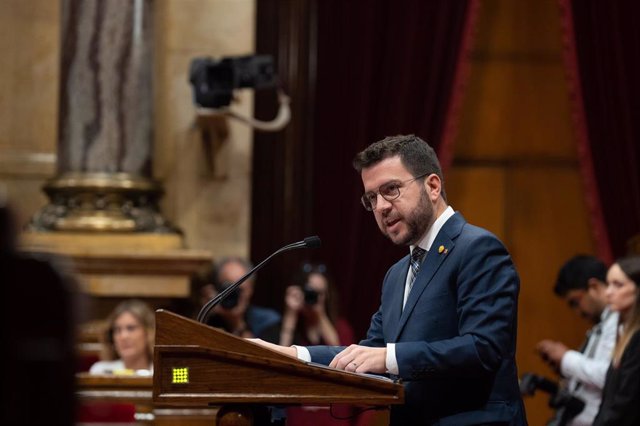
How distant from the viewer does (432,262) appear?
344 cm

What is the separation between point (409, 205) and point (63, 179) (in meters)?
3.61

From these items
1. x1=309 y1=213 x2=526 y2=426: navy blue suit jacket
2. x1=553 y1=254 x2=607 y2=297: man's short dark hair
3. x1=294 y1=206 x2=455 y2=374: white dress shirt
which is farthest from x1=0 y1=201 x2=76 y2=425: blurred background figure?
x1=553 y1=254 x2=607 y2=297: man's short dark hair

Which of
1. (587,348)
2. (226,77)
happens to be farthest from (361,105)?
(587,348)

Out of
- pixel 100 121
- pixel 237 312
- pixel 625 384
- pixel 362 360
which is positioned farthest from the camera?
pixel 100 121

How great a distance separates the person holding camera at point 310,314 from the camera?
621 centimetres

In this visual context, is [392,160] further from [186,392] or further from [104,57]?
[104,57]

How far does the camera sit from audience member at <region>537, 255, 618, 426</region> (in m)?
5.33

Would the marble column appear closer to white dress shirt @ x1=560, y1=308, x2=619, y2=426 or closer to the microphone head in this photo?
white dress shirt @ x1=560, y1=308, x2=619, y2=426

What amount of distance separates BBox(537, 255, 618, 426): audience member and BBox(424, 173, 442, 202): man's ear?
2089mm

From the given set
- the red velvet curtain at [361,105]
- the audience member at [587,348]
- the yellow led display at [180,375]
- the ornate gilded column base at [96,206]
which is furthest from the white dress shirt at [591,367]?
the yellow led display at [180,375]

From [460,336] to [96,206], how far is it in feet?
12.6

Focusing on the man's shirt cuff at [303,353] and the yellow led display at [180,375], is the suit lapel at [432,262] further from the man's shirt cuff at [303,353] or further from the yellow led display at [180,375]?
the yellow led display at [180,375]

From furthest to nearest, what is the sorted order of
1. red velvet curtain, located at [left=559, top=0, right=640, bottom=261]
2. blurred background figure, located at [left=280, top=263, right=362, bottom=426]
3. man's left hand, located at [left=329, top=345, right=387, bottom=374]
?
red velvet curtain, located at [left=559, top=0, right=640, bottom=261] → blurred background figure, located at [left=280, top=263, right=362, bottom=426] → man's left hand, located at [left=329, top=345, right=387, bottom=374]

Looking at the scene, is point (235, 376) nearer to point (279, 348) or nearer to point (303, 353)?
point (279, 348)
